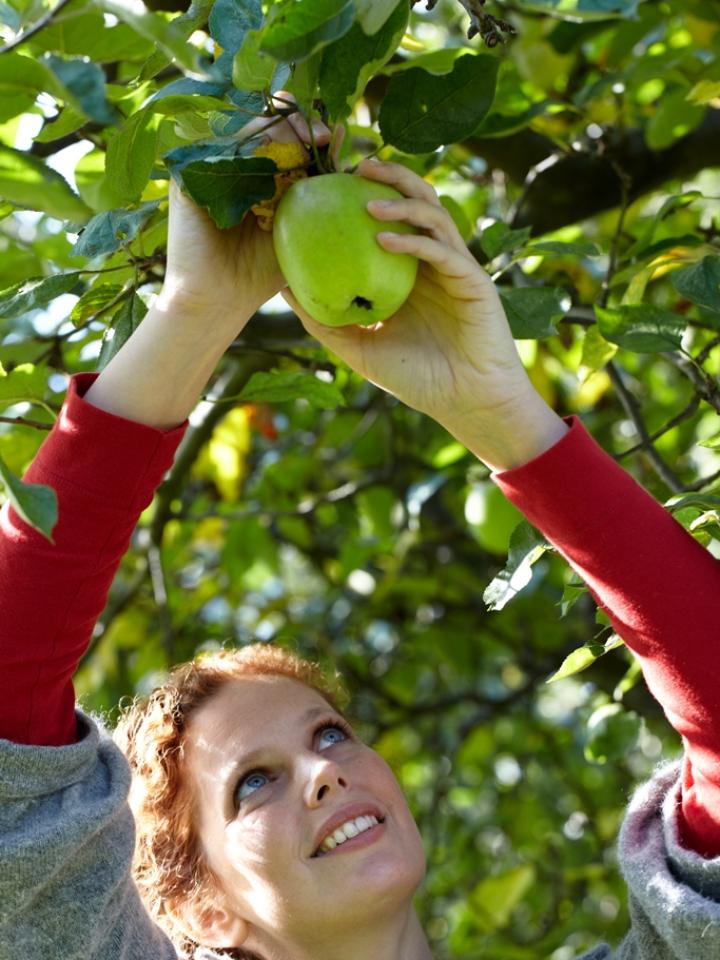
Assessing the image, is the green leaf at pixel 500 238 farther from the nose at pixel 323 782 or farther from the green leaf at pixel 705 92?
the nose at pixel 323 782

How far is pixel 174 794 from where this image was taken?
5.71 ft

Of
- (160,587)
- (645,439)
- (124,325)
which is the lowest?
(160,587)

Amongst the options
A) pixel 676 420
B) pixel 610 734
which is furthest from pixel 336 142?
pixel 610 734

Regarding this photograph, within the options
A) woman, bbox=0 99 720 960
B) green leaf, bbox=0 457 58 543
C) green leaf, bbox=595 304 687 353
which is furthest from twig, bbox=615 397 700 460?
green leaf, bbox=0 457 58 543

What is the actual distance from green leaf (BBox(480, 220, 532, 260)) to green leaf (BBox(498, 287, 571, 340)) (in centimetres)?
15

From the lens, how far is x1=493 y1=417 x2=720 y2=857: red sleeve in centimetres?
118

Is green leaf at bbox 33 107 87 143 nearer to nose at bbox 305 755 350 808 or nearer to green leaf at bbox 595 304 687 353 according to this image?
green leaf at bbox 595 304 687 353

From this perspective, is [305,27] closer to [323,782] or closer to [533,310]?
[533,310]

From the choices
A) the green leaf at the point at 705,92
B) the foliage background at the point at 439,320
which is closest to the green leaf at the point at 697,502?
the foliage background at the point at 439,320

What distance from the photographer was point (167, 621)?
8.38 ft

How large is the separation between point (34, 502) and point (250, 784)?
80 cm

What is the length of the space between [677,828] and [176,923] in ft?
2.46

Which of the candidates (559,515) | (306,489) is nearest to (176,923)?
(559,515)

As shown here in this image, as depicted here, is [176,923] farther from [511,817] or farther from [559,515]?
[511,817]
